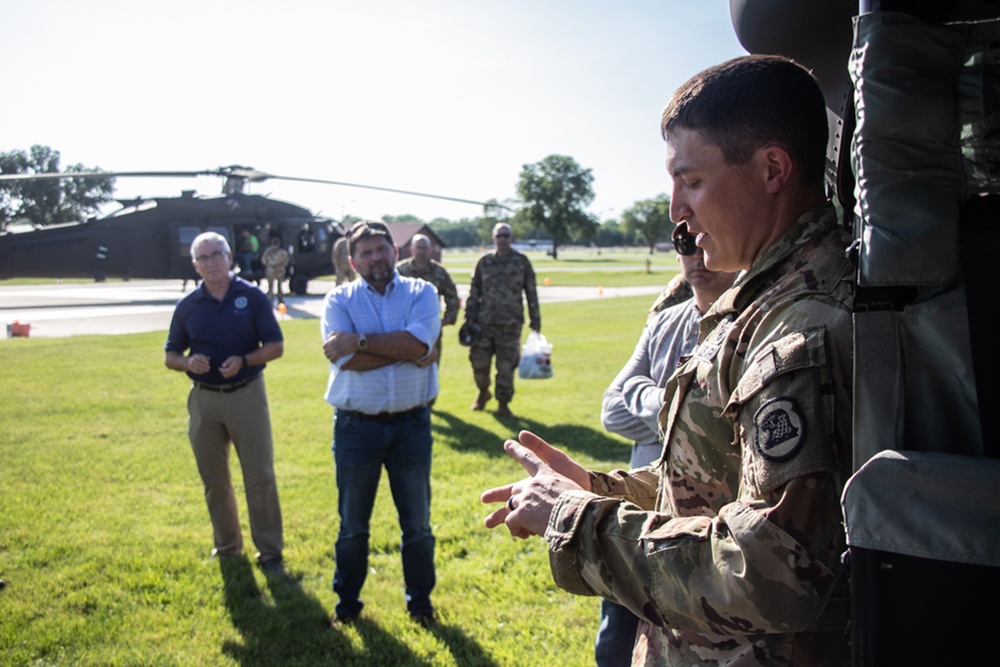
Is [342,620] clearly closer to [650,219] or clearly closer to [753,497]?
[753,497]

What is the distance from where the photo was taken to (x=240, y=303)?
505 cm

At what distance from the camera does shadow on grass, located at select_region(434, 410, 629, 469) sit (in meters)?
7.37

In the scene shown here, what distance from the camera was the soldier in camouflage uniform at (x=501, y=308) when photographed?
8945mm

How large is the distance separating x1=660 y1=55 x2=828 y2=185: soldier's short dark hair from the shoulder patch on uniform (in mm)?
464

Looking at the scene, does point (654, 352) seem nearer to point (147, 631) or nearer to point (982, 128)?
point (982, 128)

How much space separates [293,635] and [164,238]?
2059 centimetres

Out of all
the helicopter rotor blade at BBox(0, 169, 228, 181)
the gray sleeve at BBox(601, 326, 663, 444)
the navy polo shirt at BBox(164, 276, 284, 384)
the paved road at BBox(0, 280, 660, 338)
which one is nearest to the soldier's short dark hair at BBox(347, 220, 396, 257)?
the navy polo shirt at BBox(164, 276, 284, 384)

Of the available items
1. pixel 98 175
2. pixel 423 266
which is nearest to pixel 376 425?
pixel 423 266

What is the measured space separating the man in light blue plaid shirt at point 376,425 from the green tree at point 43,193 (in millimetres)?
16663

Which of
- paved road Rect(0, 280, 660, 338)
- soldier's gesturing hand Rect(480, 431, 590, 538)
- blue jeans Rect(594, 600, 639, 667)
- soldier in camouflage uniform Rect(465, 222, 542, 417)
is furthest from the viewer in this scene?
paved road Rect(0, 280, 660, 338)

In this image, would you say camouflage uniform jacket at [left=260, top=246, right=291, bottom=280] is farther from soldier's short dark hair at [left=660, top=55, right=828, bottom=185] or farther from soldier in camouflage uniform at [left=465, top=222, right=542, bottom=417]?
soldier's short dark hair at [left=660, top=55, right=828, bottom=185]

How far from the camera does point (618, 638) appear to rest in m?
3.00

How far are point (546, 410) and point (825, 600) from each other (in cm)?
812

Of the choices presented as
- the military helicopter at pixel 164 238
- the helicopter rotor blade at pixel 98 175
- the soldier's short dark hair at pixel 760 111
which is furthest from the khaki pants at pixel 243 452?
the military helicopter at pixel 164 238
